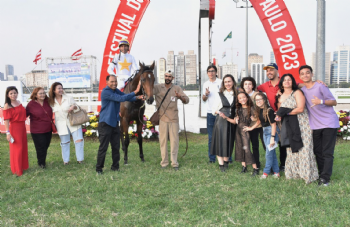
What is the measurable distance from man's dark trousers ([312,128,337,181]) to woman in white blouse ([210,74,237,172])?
1.40m

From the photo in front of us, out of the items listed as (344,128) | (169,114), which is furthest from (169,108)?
(344,128)

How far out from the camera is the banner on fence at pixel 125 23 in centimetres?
865

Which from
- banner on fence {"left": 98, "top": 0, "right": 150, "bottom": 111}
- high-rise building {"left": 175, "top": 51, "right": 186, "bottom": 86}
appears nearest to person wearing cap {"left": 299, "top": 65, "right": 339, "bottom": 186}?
banner on fence {"left": 98, "top": 0, "right": 150, "bottom": 111}

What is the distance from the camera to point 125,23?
8773 millimetres

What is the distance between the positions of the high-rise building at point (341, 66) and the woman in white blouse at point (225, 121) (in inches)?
1756

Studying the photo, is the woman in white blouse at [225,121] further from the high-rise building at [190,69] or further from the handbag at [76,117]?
the high-rise building at [190,69]

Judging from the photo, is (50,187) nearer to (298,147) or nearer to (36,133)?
(36,133)

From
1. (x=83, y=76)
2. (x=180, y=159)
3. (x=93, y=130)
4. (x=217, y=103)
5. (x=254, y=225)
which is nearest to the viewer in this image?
(x=254, y=225)

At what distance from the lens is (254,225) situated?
3016 millimetres

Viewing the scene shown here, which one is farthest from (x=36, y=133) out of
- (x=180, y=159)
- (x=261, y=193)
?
(x=261, y=193)

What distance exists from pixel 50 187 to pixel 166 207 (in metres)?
2.09

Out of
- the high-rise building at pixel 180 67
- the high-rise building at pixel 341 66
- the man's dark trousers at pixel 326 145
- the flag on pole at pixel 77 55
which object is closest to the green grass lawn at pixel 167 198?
the man's dark trousers at pixel 326 145

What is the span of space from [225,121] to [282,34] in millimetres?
3344

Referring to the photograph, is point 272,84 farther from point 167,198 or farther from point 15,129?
point 15,129
